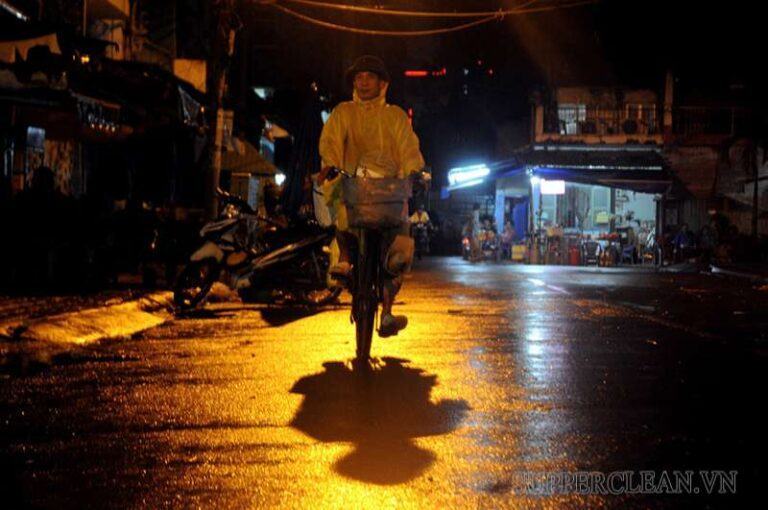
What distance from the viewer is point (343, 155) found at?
248 inches

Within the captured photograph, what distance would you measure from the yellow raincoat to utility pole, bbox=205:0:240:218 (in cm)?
764

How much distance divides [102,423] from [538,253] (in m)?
27.7

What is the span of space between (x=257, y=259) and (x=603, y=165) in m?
24.0

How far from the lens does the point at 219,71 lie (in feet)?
45.3

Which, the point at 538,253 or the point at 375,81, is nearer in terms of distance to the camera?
→ the point at 375,81

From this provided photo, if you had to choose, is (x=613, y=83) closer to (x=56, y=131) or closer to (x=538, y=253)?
(x=538, y=253)

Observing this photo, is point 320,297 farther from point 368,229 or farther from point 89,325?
point 368,229

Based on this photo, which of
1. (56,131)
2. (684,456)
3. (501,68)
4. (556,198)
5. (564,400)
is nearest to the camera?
(684,456)

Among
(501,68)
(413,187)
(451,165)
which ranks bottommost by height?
(413,187)

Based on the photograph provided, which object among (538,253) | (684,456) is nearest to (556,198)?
(538,253)

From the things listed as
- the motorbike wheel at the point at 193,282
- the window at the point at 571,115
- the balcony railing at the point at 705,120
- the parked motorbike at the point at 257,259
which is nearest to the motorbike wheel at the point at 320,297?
the parked motorbike at the point at 257,259

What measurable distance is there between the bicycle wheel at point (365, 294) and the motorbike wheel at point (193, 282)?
495 cm

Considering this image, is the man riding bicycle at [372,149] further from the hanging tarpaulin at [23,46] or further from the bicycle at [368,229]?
the hanging tarpaulin at [23,46]

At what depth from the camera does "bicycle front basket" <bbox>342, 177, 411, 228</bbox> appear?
6016 mm
